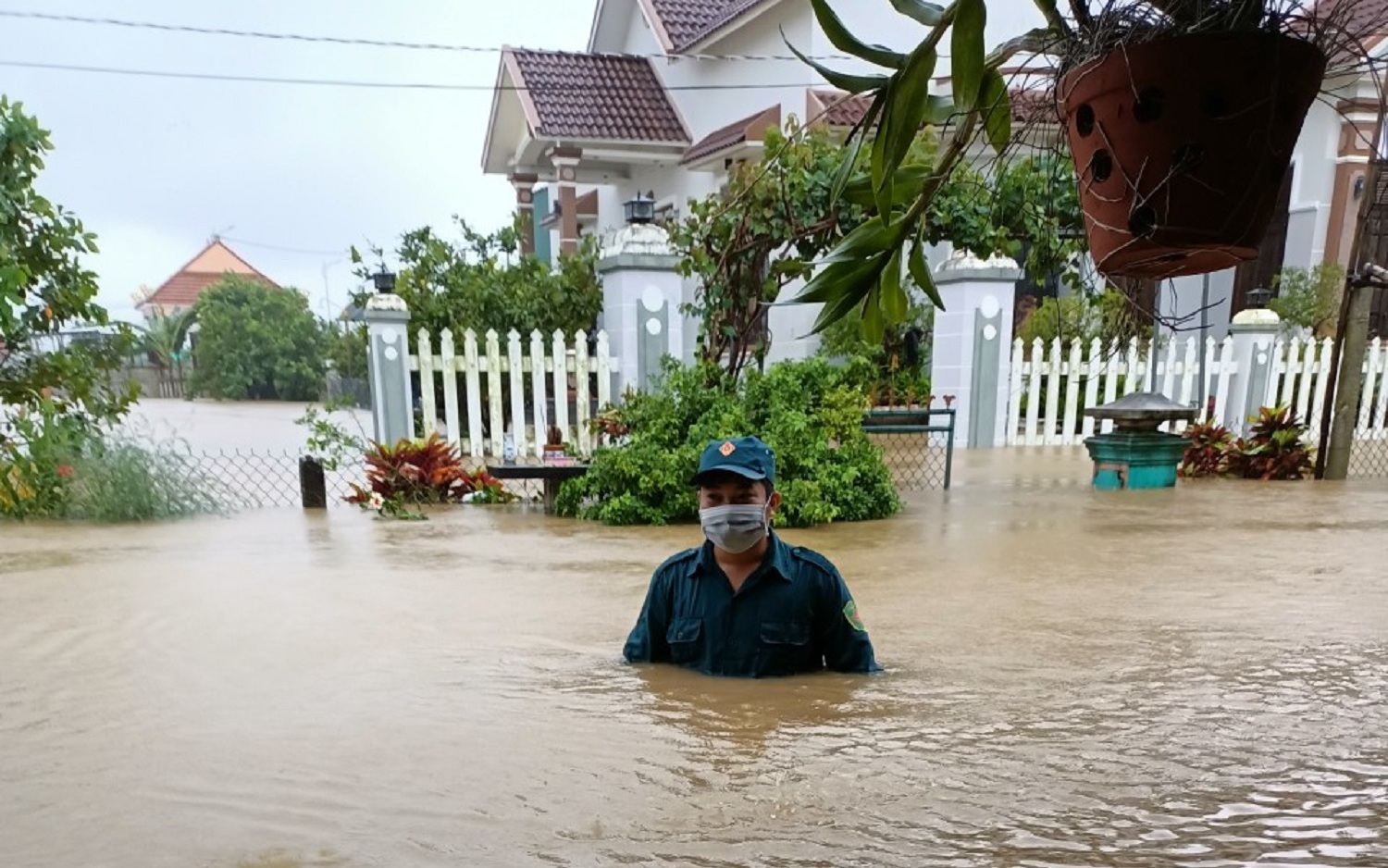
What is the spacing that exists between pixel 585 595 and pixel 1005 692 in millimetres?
2188

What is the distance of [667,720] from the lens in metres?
2.11

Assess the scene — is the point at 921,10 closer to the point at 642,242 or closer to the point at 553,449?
the point at 553,449

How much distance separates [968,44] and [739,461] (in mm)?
1489

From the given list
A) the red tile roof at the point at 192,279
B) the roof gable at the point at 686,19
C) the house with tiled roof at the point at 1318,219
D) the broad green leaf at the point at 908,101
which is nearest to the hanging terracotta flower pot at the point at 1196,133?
the broad green leaf at the point at 908,101

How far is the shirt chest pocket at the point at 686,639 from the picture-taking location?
2512mm

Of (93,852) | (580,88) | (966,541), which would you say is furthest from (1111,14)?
(580,88)

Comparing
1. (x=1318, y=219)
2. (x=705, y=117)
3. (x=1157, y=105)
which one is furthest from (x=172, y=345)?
(x=1157, y=105)

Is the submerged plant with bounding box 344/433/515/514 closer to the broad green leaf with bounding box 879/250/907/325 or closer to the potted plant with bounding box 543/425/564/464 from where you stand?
the potted plant with bounding box 543/425/564/464

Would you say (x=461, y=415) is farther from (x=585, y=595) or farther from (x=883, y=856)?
(x=883, y=856)

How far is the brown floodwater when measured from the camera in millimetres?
1353

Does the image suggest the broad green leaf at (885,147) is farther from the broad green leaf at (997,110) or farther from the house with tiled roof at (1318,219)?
the house with tiled roof at (1318,219)

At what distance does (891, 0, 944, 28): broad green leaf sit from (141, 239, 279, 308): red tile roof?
3202 cm

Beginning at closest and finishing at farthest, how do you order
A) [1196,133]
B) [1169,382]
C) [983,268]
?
[1196,133] < [983,268] < [1169,382]

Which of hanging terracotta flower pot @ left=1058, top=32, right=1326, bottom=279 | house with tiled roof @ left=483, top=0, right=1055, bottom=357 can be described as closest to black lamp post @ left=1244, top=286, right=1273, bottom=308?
house with tiled roof @ left=483, top=0, right=1055, bottom=357
